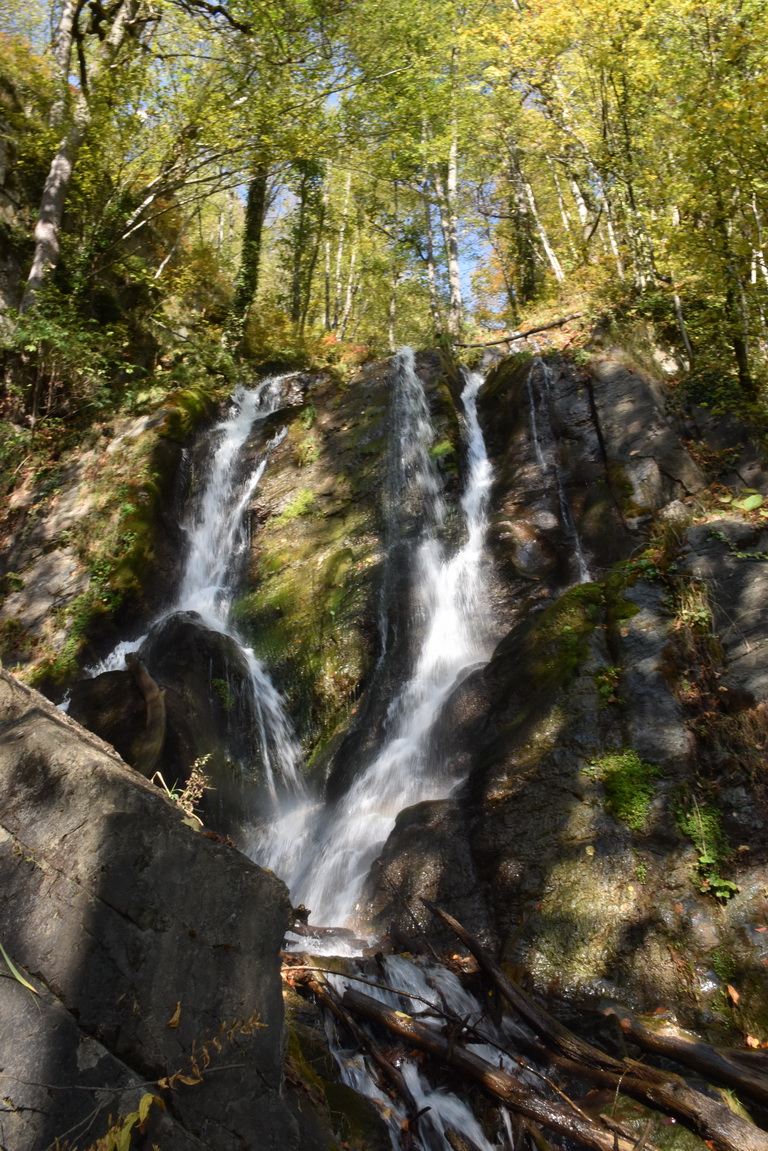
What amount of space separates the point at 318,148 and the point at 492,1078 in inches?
574

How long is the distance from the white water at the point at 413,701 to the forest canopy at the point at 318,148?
404 cm

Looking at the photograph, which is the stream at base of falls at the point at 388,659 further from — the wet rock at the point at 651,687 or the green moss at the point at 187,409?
the wet rock at the point at 651,687

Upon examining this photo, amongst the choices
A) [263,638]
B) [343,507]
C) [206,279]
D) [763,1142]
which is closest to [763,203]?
[343,507]

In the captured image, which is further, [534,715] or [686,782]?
[534,715]

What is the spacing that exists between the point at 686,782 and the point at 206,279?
15.8 metres

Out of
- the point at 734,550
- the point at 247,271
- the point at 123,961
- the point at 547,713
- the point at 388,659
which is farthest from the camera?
the point at 247,271

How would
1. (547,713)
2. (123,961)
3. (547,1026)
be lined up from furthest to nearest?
(547,713) → (547,1026) → (123,961)

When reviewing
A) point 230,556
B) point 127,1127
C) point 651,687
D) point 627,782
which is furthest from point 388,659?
point 127,1127

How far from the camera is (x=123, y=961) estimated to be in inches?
84.3

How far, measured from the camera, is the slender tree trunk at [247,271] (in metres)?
15.7

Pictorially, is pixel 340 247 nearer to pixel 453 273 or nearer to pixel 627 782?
pixel 453 273

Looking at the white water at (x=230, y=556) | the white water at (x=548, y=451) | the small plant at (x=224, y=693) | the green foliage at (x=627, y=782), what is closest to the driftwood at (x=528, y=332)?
the white water at (x=548, y=451)

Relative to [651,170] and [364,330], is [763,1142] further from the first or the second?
[364,330]

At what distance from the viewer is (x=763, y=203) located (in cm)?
842
